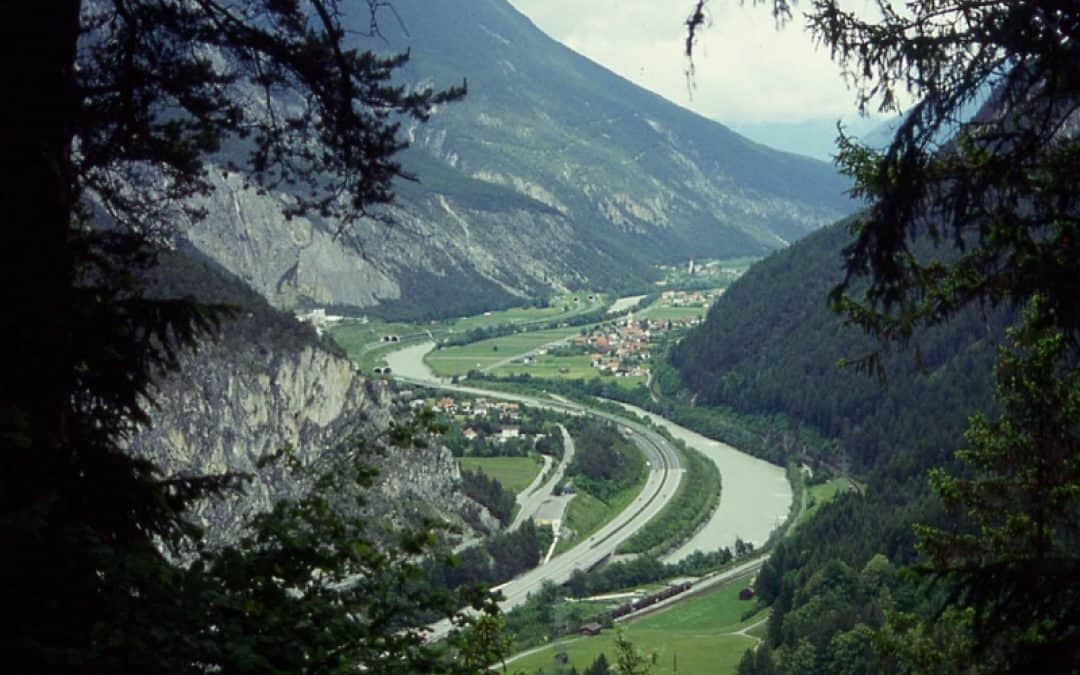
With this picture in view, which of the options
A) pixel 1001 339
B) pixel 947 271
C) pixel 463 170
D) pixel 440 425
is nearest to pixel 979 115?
pixel 947 271

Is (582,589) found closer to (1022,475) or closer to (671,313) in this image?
(1022,475)

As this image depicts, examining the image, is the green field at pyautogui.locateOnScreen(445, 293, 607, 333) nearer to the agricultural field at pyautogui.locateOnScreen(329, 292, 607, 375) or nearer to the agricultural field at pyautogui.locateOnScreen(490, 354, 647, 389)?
the agricultural field at pyautogui.locateOnScreen(329, 292, 607, 375)

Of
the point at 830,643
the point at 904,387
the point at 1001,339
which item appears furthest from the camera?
the point at 904,387

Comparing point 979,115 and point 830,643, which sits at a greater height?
point 979,115

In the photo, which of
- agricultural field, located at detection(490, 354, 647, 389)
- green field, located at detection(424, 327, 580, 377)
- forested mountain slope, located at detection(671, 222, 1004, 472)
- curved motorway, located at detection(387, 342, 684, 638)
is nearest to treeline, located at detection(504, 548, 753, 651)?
curved motorway, located at detection(387, 342, 684, 638)

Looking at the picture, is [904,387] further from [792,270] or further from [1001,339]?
[792,270]

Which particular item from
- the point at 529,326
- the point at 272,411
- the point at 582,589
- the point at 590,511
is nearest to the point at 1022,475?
the point at 582,589
